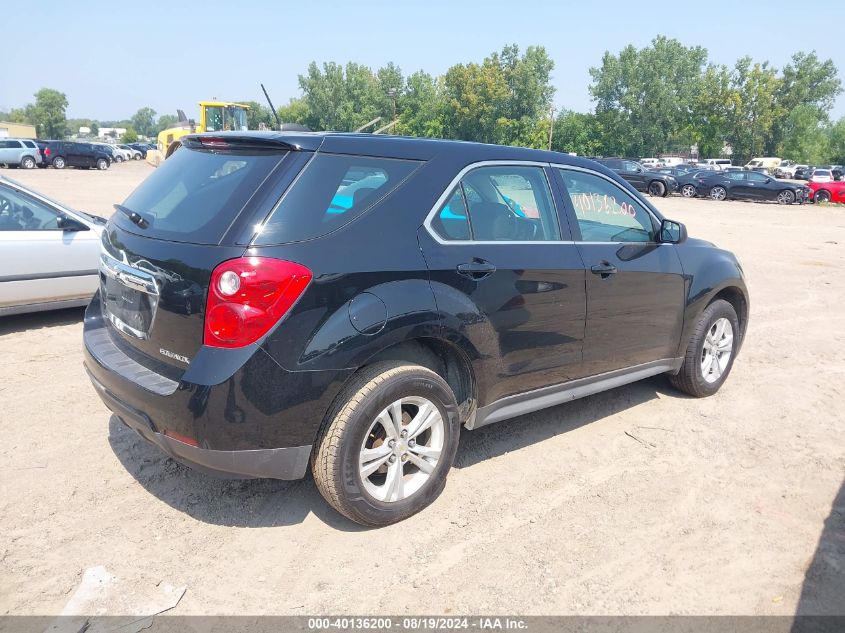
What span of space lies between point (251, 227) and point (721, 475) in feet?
9.73

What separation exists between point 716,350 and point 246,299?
3.84 m

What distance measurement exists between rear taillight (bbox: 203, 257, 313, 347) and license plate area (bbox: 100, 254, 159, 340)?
1.27 ft

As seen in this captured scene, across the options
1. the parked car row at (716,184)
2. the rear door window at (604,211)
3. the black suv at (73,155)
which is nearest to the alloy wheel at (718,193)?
the parked car row at (716,184)

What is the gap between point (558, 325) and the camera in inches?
148

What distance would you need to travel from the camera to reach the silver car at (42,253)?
582 cm

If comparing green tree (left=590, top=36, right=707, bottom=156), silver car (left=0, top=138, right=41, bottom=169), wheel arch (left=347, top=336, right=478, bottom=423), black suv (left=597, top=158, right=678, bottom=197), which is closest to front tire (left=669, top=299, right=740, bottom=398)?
wheel arch (left=347, top=336, right=478, bottom=423)

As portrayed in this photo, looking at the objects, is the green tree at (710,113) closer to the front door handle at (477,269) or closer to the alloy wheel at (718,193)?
the alloy wheel at (718,193)

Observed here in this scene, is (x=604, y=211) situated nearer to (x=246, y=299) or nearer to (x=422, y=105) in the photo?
(x=246, y=299)

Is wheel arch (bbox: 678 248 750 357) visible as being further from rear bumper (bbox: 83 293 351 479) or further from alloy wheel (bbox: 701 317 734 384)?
rear bumper (bbox: 83 293 351 479)

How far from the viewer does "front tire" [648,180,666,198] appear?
102 feet

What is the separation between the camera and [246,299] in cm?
267

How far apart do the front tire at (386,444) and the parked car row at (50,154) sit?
1600 inches

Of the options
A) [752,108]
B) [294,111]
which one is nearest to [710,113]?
[752,108]

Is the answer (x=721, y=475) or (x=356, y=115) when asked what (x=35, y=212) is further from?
(x=356, y=115)
